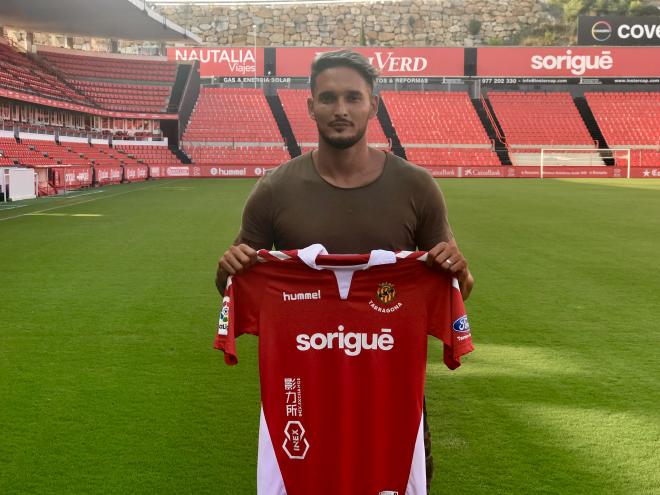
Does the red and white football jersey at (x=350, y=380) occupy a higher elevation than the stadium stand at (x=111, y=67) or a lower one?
lower

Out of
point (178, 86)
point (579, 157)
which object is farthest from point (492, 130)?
point (178, 86)

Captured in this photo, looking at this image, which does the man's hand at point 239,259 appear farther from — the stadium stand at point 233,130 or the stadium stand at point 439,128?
the stadium stand at point 439,128

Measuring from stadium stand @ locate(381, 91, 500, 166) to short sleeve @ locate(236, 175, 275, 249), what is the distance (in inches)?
1797

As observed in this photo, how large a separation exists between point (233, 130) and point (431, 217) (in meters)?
49.9

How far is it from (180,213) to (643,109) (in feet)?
142

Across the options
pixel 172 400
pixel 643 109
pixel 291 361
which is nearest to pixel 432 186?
pixel 291 361

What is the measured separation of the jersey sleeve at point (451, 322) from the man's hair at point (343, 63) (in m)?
0.83

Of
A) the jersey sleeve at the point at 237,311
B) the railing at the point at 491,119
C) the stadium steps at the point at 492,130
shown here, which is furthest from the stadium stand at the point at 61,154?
the jersey sleeve at the point at 237,311

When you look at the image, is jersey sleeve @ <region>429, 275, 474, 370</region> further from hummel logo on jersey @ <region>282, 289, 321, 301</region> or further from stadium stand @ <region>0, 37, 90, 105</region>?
stadium stand @ <region>0, 37, 90, 105</region>

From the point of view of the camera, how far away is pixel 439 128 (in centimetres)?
5219

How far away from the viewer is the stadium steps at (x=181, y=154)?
4868 centimetres

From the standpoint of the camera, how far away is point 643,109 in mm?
53438

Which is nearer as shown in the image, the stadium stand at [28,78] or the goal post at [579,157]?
the stadium stand at [28,78]

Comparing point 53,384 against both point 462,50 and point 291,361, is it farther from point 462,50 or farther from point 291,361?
point 462,50
